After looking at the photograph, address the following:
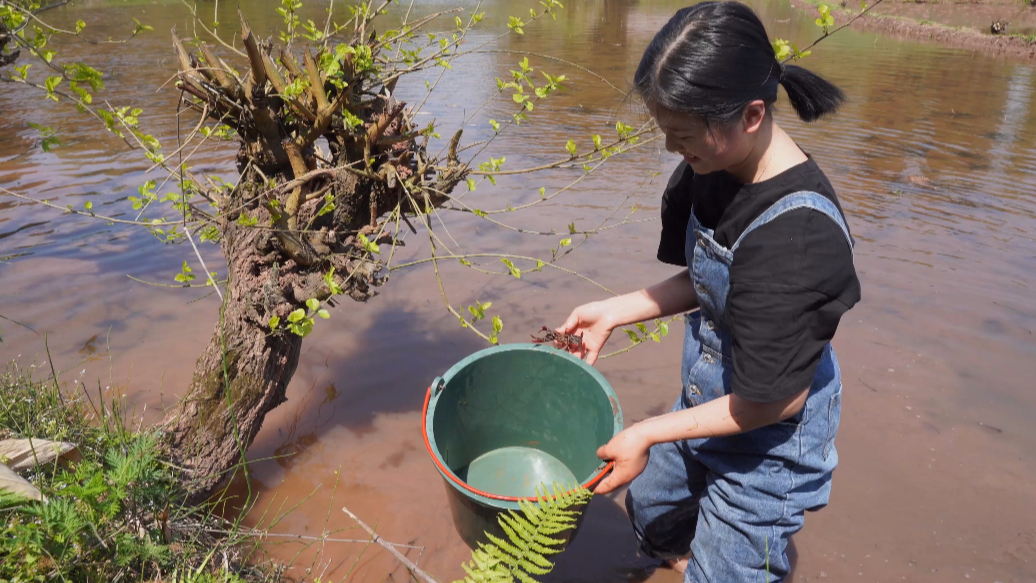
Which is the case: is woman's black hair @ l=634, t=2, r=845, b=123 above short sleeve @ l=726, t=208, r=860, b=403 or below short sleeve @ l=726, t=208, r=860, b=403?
above

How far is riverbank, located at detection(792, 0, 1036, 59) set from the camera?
15594 mm

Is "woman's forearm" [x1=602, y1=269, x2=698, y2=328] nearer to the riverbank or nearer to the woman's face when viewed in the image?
the woman's face

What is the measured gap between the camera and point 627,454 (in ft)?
5.90

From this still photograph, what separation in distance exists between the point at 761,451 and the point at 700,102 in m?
1.02

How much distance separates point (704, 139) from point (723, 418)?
2.39ft

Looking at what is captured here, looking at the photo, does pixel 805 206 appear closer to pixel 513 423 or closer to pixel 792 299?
pixel 792 299

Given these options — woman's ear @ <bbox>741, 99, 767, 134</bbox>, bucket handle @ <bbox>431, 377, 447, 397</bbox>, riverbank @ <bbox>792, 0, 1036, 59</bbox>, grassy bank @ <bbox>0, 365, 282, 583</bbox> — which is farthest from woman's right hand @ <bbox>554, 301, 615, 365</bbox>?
riverbank @ <bbox>792, 0, 1036, 59</bbox>

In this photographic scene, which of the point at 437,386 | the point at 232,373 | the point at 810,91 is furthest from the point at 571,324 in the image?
the point at 232,373

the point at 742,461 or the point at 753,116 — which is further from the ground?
the point at 753,116

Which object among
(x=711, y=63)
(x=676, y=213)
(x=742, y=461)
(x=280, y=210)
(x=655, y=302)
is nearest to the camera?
(x=711, y=63)

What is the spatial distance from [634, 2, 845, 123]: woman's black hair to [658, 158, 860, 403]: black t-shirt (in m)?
0.26

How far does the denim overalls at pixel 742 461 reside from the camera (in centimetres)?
183

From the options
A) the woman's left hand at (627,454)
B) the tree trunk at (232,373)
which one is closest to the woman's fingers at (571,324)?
the woman's left hand at (627,454)

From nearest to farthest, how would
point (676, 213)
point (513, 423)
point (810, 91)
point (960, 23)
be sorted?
point (810, 91) < point (676, 213) < point (513, 423) < point (960, 23)
